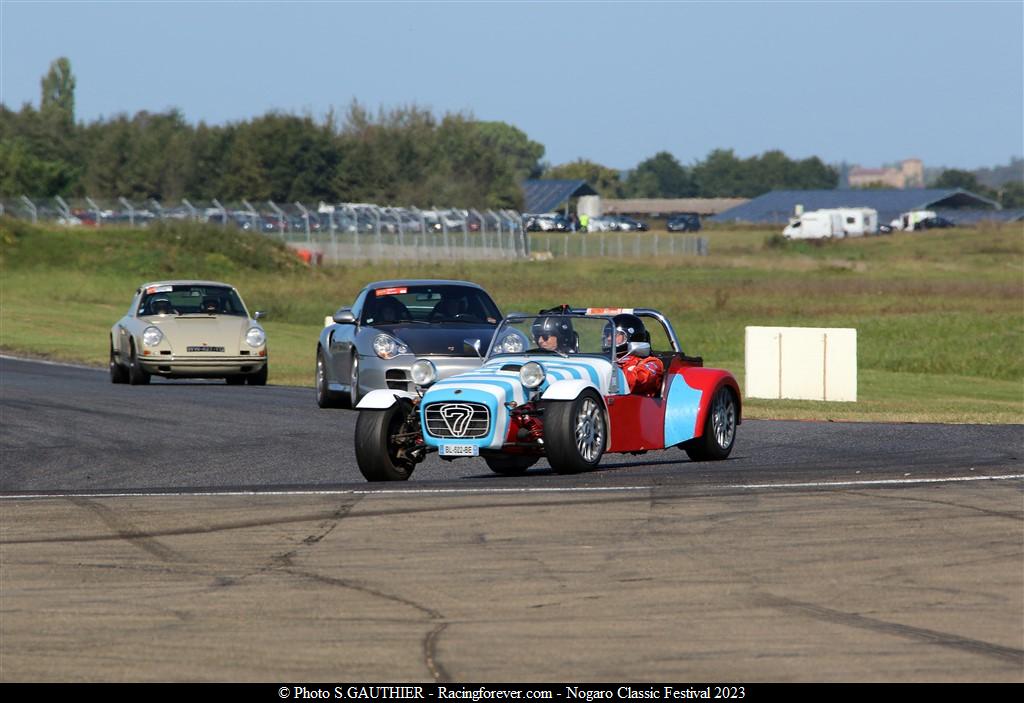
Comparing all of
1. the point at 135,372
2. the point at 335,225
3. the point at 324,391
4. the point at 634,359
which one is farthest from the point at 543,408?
the point at 335,225

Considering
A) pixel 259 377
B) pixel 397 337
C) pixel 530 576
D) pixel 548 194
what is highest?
pixel 548 194

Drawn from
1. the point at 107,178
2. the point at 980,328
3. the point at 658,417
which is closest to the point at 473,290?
the point at 658,417

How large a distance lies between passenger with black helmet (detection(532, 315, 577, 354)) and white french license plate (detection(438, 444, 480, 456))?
157cm

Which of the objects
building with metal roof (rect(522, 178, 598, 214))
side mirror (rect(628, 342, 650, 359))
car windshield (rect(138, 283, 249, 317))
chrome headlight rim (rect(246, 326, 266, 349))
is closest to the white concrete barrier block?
chrome headlight rim (rect(246, 326, 266, 349))

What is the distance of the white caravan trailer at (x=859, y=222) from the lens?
123 metres

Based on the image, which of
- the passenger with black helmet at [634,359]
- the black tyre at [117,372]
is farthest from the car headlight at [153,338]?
the passenger with black helmet at [634,359]

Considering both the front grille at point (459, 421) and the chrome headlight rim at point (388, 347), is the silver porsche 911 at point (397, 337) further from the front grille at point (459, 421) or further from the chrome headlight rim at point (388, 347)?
the front grille at point (459, 421)

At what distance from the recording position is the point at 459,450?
12.9 meters

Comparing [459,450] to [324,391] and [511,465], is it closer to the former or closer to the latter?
[511,465]

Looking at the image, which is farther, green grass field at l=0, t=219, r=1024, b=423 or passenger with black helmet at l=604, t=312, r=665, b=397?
green grass field at l=0, t=219, r=1024, b=423

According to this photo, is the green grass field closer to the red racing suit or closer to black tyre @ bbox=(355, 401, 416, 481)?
the red racing suit

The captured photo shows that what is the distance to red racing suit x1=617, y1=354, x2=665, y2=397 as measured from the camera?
1423 centimetres

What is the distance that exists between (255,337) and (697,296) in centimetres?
3349

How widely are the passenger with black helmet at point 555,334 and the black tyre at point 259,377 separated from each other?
449 inches
